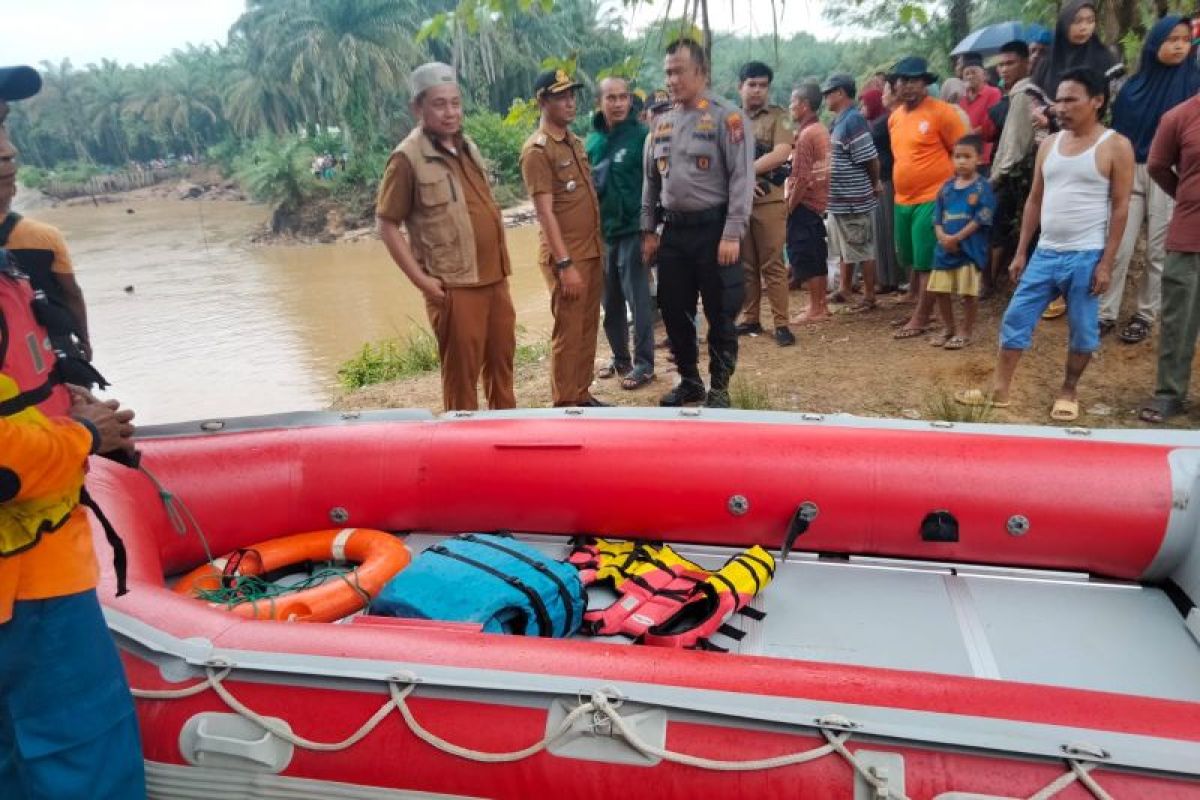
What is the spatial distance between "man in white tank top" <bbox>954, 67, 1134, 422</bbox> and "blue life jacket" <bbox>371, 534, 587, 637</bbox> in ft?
7.60

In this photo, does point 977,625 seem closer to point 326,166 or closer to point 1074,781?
point 1074,781

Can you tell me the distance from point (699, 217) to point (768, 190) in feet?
4.02

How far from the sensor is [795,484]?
2250 millimetres

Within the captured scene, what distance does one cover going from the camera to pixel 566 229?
3678mm

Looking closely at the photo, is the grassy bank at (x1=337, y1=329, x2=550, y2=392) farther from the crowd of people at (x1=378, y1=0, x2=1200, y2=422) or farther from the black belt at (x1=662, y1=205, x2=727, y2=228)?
the black belt at (x1=662, y1=205, x2=727, y2=228)

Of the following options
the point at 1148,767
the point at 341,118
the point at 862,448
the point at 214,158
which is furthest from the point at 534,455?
the point at 214,158

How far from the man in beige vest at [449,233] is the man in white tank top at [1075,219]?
211cm

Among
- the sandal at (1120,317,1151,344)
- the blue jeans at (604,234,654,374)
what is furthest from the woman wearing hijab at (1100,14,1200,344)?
the blue jeans at (604,234,654,374)

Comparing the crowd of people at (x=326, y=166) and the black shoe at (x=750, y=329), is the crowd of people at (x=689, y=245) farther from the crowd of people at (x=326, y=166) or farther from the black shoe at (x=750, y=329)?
the crowd of people at (x=326, y=166)

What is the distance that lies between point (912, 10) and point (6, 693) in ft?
8.39

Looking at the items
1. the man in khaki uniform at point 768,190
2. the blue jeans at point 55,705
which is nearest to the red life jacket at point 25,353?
the blue jeans at point 55,705

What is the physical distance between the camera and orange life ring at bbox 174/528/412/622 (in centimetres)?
209

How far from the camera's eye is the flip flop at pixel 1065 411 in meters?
3.40

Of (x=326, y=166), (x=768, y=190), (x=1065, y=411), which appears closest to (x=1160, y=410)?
(x=1065, y=411)
